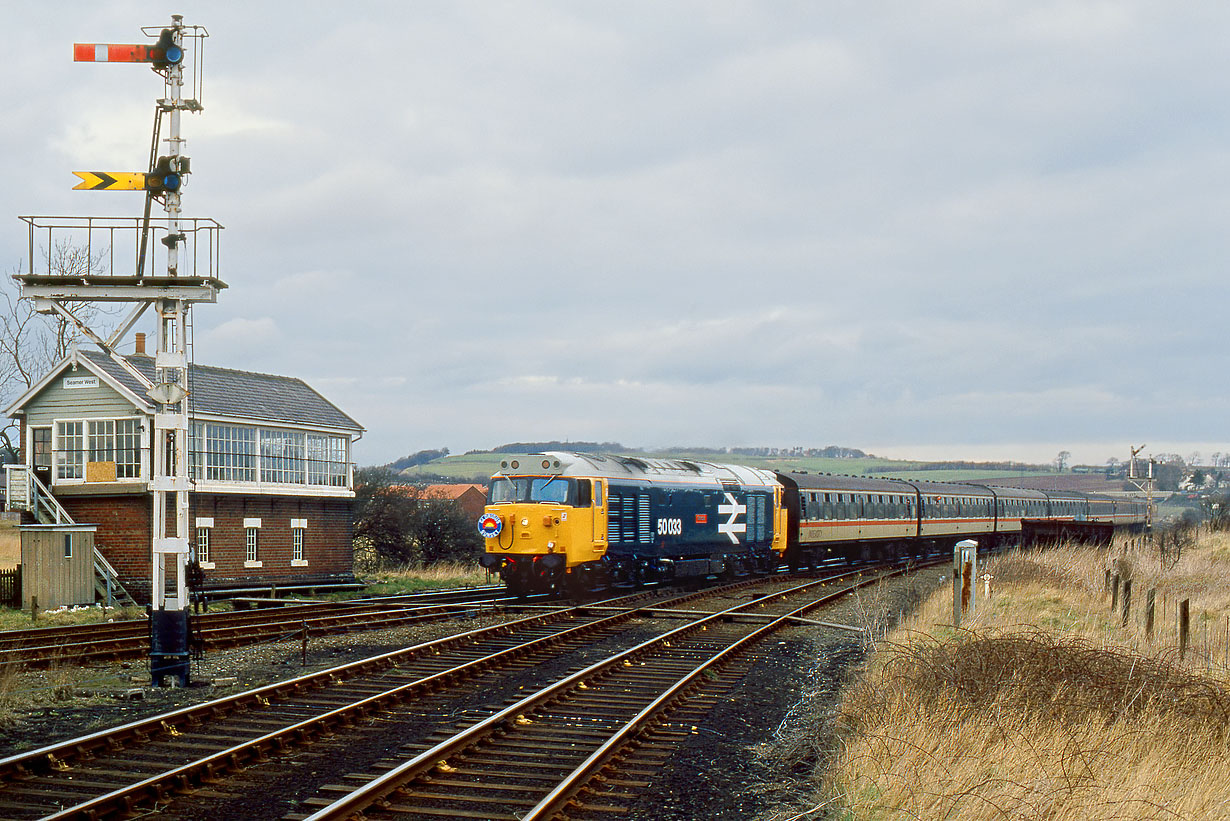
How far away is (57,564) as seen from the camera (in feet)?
85.3

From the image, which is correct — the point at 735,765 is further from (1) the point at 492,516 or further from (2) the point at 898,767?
(1) the point at 492,516

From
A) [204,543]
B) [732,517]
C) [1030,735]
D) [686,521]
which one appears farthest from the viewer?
[732,517]

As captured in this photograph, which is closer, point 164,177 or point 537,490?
point 164,177

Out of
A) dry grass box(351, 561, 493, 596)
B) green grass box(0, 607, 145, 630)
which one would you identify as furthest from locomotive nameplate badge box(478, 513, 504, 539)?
green grass box(0, 607, 145, 630)

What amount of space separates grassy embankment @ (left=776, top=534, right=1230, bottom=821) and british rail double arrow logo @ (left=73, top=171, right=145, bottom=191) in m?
10.2

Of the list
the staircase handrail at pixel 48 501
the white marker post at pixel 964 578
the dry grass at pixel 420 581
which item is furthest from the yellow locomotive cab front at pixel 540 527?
the staircase handrail at pixel 48 501

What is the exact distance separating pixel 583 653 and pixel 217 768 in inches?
312

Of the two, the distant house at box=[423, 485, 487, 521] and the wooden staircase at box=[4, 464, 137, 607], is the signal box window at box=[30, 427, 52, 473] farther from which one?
the distant house at box=[423, 485, 487, 521]

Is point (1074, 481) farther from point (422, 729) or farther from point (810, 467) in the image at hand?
point (422, 729)

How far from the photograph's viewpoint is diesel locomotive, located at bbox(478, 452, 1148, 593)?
24594 mm

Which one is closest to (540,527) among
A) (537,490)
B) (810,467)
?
(537,490)

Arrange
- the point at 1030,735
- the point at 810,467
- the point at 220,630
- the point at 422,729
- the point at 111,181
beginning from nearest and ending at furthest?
1. the point at 1030,735
2. the point at 422,729
3. the point at 111,181
4. the point at 220,630
5. the point at 810,467

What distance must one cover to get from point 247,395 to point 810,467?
91.7m

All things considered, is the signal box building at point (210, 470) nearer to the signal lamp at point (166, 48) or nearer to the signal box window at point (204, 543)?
the signal box window at point (204, 543)
